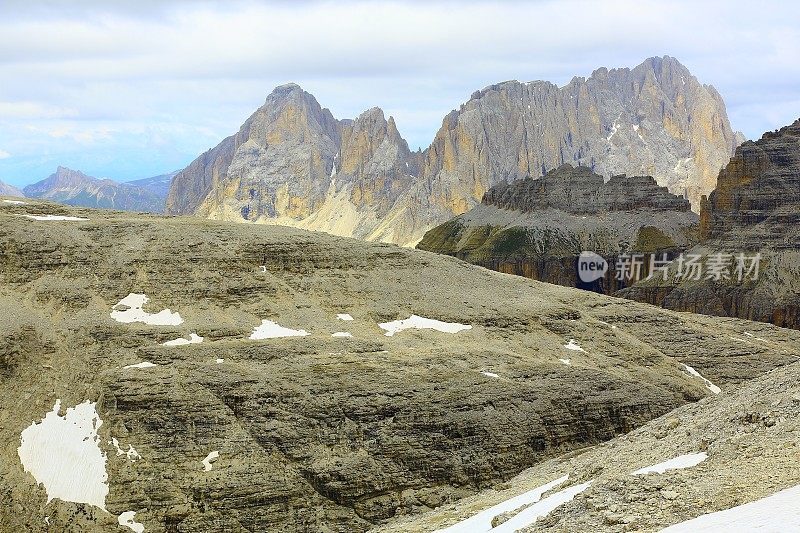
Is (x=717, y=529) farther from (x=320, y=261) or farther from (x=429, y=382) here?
(x=320, y=261)

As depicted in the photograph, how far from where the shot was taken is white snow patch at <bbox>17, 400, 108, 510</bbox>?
199 feet

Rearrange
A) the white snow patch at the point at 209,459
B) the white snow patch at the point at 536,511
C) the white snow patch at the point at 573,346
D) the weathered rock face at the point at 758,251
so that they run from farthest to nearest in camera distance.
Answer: the weathered rock face at the point at 758,251
the white snow patch at the point at 573,346
the white snow patch at the point at 209,459
the white snow patch at the point at 536,511

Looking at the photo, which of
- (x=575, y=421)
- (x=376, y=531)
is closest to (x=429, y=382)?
(x=575, y=421)

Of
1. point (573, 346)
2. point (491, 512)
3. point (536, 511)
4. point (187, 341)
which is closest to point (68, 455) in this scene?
point (187, 341)

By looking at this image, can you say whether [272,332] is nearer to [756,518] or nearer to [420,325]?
[420,325]

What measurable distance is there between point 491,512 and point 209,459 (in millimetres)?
26340

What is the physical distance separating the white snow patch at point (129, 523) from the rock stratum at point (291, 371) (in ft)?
0.46

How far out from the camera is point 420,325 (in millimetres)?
85375

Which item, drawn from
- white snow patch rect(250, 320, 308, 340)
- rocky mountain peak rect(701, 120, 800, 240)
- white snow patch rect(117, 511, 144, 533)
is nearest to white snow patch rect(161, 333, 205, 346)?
white snow patch rect(250, 320, 308, 340)

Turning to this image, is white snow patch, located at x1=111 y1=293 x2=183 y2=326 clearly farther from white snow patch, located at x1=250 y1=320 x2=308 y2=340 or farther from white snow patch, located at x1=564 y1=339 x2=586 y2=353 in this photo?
white snow patch, located at x1=564 y1=339 x2=586 y2=353

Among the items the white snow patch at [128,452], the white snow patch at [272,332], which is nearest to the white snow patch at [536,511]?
the white snow patch at [128,452]

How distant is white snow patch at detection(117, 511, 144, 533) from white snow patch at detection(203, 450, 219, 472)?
584 cm

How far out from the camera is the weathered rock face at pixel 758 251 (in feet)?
551

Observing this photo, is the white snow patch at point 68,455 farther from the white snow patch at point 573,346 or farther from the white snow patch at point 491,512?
the white snow patch at point 573,346
